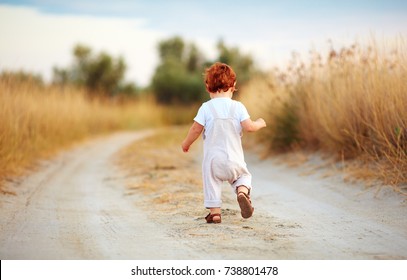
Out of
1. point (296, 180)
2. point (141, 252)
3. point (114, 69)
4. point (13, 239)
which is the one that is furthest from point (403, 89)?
point (114, 69)

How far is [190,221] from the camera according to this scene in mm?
5352

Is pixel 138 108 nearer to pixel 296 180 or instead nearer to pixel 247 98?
pixel 247 98

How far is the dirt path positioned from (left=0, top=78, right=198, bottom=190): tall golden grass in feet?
2.67

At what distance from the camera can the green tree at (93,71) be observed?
29.9 metres

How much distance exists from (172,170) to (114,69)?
2311 cm

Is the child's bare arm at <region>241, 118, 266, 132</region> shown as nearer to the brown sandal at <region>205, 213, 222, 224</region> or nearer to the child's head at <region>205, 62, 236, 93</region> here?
the child's head at <region>205, 62, 236, 93</region>

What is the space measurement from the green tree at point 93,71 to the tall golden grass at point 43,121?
6627 millimetres

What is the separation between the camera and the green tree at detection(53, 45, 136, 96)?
29.9 m

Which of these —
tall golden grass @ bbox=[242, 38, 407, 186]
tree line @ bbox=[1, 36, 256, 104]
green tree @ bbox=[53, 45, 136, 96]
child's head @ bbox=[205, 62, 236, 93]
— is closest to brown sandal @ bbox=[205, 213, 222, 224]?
child's head @ bbox=[205, 62, 236, 93]

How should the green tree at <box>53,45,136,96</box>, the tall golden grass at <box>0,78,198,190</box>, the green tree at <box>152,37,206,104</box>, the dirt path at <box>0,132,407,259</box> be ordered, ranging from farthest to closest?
1. the green tree at <box>152,37,206,104</box>
2. the green tree at <box>53,45,136,96</box>
3. the tall golden grass at <box>0,78,198,190</box>
4. the dirt path at <box>0,132,407,259</box>

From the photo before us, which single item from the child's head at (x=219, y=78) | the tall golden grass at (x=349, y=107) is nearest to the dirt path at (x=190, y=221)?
the tall golden grass at (x=349, y=107)

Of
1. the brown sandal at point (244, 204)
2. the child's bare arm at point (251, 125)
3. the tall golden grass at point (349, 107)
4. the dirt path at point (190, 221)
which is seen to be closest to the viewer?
the dirt path at point (190, 221)

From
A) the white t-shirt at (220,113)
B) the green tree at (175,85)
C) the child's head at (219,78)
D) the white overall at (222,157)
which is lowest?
the green tree at (175,85)

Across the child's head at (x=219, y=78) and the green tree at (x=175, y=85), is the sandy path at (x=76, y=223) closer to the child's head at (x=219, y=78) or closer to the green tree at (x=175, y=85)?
the child's head at (x=219, y=78)
